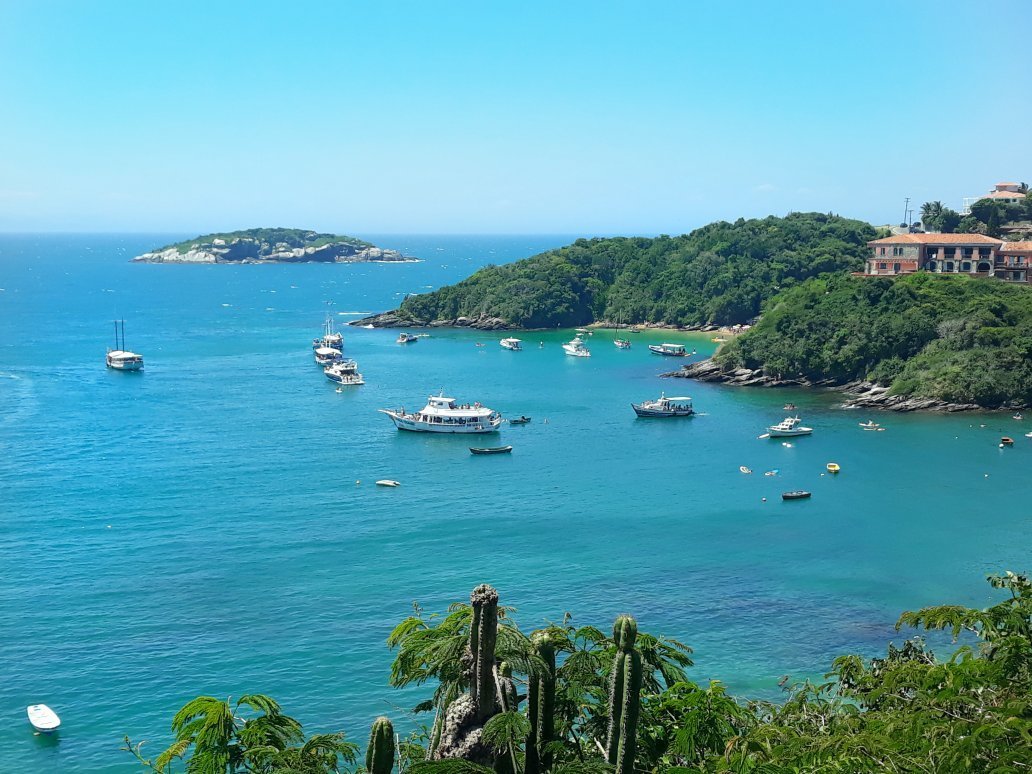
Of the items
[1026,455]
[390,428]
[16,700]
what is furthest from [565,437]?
[16,700]

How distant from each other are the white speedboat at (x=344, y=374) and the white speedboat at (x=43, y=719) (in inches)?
1811

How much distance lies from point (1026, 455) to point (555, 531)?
26829mm

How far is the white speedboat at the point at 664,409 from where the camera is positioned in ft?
198

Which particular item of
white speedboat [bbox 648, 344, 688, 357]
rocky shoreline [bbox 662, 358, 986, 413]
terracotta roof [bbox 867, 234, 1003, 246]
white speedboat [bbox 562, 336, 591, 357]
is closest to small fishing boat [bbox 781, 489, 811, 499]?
rocky shoreline [bbox 662, 358, 986, 413]

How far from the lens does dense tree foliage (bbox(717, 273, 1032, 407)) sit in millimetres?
61375

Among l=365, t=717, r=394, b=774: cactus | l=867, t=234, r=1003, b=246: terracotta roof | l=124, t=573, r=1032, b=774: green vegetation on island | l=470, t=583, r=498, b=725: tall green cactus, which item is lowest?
l=124, t=573, r=1032, b=774: green vegetation on island

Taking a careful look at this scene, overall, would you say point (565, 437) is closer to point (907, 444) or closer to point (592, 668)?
point (907, 444)

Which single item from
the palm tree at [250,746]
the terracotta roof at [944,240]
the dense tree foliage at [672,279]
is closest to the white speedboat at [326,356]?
the dense tree foliage at [672,279]

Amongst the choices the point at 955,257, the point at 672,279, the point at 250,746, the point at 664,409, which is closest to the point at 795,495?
Result: the point at 664,409

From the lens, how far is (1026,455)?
50.3 m

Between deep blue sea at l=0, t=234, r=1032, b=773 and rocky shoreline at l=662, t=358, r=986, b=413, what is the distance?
5.98 ft

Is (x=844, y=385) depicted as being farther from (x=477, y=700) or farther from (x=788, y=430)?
(x=477, y=700)

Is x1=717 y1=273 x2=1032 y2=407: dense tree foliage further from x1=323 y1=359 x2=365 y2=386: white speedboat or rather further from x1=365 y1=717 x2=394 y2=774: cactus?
x1=365 y1=717 x2=394 y2=774: cactus

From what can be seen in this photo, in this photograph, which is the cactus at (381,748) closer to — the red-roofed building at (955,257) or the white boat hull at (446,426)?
the white boat hull at (446,426)
